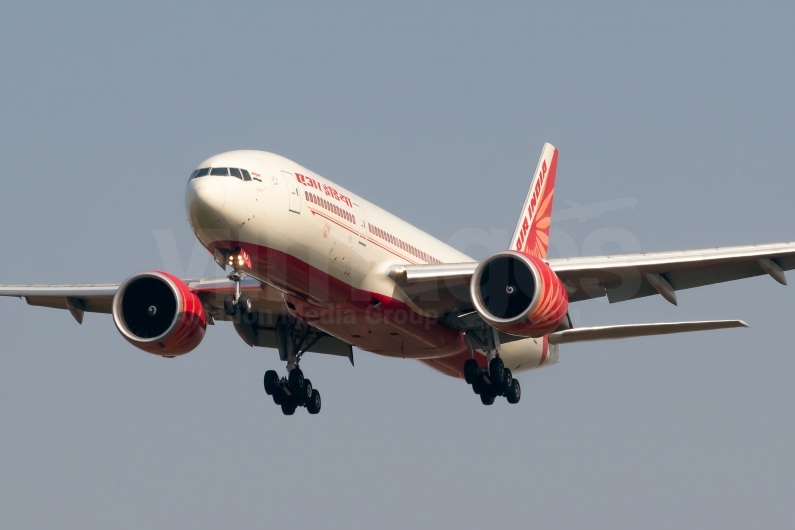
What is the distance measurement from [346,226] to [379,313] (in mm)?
2486

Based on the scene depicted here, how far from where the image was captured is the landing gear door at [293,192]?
95.9 feet

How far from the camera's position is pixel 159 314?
33688mm

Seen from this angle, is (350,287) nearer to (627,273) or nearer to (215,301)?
(215,301)

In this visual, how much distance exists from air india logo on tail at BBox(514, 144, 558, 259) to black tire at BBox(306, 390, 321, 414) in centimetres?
903

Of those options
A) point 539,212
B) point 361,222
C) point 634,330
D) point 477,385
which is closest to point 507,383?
point 477,385

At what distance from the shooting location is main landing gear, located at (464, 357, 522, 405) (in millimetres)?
35000

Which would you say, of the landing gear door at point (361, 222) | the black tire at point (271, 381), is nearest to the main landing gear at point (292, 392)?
the black tire at point (271, 381)

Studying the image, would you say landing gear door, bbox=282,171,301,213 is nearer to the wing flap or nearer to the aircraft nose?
the aircraft nose

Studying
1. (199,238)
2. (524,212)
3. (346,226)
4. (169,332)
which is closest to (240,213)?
(199,238)

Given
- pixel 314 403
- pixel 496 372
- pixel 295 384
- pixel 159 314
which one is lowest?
pixel 314 403

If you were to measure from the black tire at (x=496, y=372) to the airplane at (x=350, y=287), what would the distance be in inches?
1.7

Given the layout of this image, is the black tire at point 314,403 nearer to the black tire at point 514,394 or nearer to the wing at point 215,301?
the wing at point 215,301

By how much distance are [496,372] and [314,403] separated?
5.18m

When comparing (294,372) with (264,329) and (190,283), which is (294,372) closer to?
(264,329)
